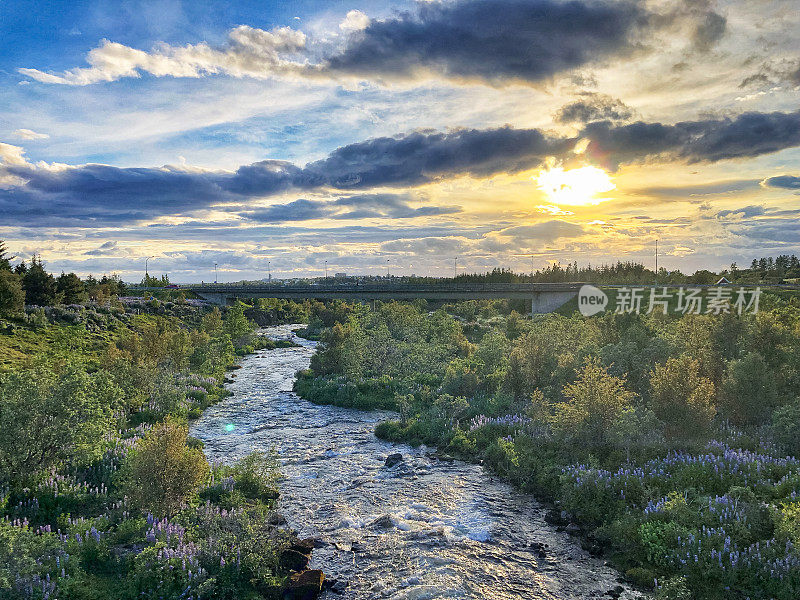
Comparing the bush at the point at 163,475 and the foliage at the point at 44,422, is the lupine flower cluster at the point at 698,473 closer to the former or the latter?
the bush at the point at 163,475

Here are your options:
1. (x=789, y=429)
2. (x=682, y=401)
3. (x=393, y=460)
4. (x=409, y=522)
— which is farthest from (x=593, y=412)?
(x=393, y=460)

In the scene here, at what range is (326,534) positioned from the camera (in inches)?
704

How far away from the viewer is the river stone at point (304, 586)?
14125mm

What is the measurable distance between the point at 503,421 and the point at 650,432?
26.4ft

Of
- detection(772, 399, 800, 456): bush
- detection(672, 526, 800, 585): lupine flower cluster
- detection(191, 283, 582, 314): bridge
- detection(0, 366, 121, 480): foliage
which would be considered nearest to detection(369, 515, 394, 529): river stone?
detection(672, 526, 800, 585): lupine flower cluster

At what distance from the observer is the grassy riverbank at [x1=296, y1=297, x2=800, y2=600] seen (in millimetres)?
14789

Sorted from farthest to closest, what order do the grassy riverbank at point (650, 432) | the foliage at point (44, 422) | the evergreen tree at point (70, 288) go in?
the evergreen tree at point (70, 288) → the foliage at point (44, 422) → the grassy riverbank at point (650, 432)

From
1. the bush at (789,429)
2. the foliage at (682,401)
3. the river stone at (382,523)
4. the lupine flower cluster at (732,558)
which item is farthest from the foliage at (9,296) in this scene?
the bush at (789,429)

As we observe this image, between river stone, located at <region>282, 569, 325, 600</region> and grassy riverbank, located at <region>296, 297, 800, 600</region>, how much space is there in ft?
32.4

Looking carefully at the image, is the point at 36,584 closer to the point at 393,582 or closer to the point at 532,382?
the point at 393,582

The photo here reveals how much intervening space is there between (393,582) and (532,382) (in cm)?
1953

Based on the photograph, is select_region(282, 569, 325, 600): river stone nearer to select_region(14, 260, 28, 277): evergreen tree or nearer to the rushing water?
the rushing water

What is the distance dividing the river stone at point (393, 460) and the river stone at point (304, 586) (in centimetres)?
1039

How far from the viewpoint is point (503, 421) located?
28.0 metres
